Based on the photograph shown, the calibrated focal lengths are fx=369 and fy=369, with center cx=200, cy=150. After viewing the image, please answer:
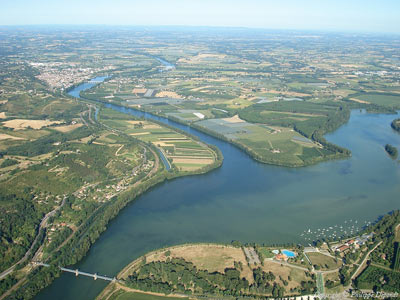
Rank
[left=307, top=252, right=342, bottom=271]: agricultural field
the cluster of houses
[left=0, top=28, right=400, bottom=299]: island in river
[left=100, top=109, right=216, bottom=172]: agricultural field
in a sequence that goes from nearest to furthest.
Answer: [left=307, top=252, right=342, bottom=271]: agricultural field < the cluster of houses < [left=0, top=28, right=400, bottom=299]: island in river < [left=100, top=109, right=216, bottom=172]: agricultural field

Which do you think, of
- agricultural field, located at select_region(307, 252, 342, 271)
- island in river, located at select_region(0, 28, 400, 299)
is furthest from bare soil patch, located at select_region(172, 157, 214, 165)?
agricultural field, located at select_region(307, 252, 342, 271)

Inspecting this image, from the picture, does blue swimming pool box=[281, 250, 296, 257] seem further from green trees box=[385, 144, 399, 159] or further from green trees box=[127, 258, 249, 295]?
green trees box=[385, 144, 399, 159]

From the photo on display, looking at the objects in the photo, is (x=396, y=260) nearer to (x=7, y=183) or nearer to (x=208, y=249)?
(x=208, y=249)

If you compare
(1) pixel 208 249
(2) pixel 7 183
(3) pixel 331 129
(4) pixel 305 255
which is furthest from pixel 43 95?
(4) pixel 305 255

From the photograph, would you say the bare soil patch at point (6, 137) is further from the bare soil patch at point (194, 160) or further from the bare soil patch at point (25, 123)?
the bare soil patch at point (194, 160)

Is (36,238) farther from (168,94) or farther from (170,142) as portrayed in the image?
(168,94)

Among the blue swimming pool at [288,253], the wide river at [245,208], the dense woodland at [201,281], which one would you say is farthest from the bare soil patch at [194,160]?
the dense woodland at [201,281]
